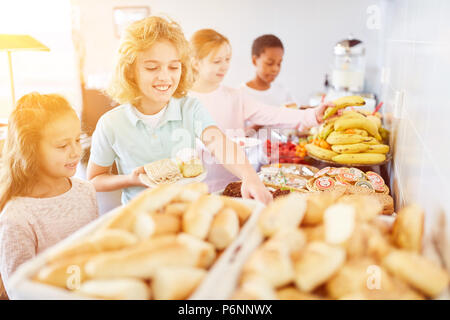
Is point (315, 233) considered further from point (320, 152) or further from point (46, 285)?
point (320, 152)

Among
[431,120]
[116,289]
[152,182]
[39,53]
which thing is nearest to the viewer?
[116,289]

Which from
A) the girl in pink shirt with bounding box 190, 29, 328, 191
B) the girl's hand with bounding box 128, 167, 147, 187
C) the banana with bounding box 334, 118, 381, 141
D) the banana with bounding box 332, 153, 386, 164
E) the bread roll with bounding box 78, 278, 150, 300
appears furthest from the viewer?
the girl in pink shirt with bounding box 190, 29, 328, 191

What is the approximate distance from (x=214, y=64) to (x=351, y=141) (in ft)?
1.93

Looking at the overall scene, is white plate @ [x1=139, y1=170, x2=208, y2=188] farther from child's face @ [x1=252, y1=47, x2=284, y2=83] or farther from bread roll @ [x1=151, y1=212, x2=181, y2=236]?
child's face @ [x1=252, y1=47, x2=284, y2=83]

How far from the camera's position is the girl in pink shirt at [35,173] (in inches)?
25.7


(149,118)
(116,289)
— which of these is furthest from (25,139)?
(116,289)

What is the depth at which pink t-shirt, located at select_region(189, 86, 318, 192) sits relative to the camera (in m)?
1.48

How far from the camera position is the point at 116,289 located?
1.10 feet

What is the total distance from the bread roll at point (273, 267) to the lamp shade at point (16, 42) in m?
0.69

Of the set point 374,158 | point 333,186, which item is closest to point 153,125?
point 333,186

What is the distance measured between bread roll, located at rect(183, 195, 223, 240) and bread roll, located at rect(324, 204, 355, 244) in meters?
0.13

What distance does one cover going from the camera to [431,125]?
1.98 feet

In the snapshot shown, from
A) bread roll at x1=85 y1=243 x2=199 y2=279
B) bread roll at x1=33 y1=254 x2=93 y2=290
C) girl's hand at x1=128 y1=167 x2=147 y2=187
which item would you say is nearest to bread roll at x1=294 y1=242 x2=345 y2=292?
bread roll at x1=85 y1=243 x2=199 y2=279

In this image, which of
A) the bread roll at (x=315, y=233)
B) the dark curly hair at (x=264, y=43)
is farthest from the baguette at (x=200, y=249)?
the dark curly hair at (x=264, y=43)
